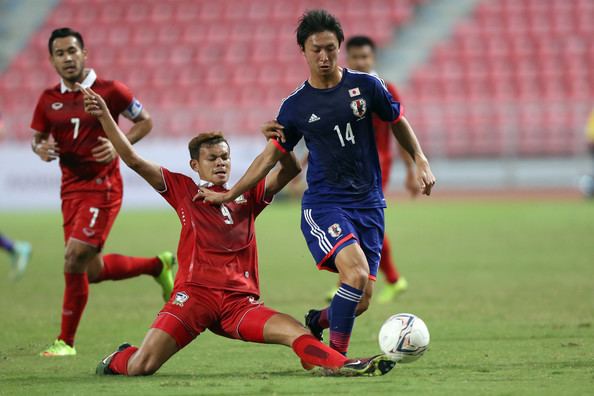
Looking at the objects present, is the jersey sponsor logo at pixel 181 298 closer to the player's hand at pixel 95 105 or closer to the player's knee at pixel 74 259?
the player's hand at pixel 95 105

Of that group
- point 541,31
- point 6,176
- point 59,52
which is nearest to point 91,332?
point 59,52

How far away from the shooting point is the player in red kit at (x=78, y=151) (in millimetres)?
7453

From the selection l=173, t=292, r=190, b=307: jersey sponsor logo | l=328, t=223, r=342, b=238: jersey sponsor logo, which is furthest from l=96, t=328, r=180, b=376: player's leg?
l=328, t=223, r=342, b=238: jersey sponsor logo

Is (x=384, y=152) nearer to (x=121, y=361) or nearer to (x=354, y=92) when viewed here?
(x=354, y=92)

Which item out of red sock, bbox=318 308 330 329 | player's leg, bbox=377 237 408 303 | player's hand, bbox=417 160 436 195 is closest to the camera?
player's hand, bbox=417 160 436 195

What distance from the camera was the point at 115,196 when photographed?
25.5 feet

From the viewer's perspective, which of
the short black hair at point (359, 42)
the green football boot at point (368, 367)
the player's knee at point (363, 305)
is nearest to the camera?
the green football boot at point (368, 367)

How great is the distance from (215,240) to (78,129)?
185 centimetres

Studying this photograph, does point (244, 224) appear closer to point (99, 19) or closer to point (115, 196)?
point (115, 196)

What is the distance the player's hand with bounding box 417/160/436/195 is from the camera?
20.1 ft

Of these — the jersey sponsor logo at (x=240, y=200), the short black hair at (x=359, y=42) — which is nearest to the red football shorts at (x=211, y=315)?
the jersey sponsor logo at (x=240, y=200)

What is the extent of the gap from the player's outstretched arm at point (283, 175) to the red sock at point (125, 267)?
2.26m

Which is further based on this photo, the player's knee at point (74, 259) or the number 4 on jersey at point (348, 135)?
the player's knee at point (74, 259)

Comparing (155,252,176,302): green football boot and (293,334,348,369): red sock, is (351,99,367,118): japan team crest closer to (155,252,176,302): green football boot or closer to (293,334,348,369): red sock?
(293,334,348,369): red sock
